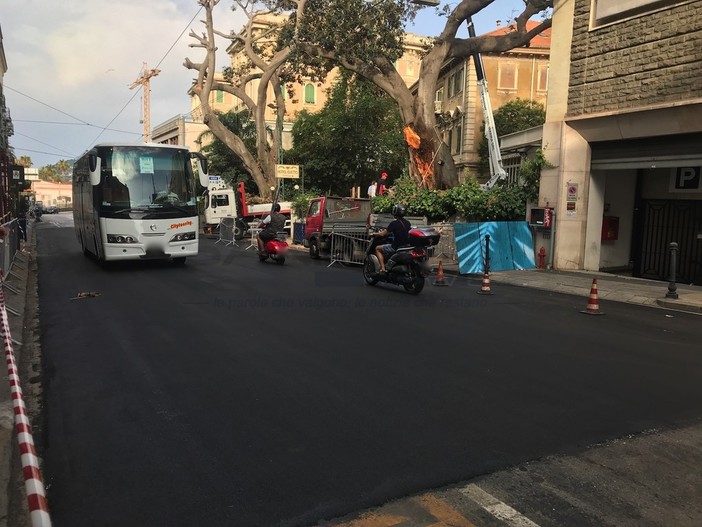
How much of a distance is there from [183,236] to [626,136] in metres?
11.8

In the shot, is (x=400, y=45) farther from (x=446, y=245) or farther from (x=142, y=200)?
(x=142, y=200)

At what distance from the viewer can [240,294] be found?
428 inches

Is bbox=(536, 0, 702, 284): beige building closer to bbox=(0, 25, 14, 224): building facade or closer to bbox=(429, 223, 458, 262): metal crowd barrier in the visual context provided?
bbox=(429, 223, 458, 262): metal crowd barrier

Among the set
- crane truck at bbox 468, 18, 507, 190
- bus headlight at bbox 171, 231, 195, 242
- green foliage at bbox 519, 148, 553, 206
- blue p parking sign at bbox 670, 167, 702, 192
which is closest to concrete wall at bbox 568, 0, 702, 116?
green foliage at bbox 519, 148, 553, 206

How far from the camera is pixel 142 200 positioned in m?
14.0

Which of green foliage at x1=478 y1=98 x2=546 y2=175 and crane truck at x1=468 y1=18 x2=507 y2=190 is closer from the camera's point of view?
crane truck at x1=468 y1=18 x2=507 y2=190

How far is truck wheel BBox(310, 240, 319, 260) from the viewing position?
18975 mm

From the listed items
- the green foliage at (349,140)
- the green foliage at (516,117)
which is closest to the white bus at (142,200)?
the green foliage at (349,140)

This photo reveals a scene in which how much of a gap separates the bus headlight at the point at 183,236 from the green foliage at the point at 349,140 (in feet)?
71.8

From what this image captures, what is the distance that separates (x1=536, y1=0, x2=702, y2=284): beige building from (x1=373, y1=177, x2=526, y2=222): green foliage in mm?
1375

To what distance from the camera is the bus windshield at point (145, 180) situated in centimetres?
1366

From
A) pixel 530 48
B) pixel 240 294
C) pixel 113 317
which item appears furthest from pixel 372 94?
pixel 113 317

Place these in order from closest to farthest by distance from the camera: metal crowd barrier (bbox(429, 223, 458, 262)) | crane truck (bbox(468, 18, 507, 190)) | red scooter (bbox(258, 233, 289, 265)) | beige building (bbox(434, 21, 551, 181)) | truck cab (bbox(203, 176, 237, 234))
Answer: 1. red scooter (bbox(258, 233, 289, 265))
2. metal crowd barrier (bbox(429, 223, 458, 262))
3. crane truck (bbox(468, 18, 507, 190))
4. truck cab (bbox(203, 176, 237, 234))
5. beige building (bbox(434, 21, 551, 181))

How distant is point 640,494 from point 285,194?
33.8 meters
